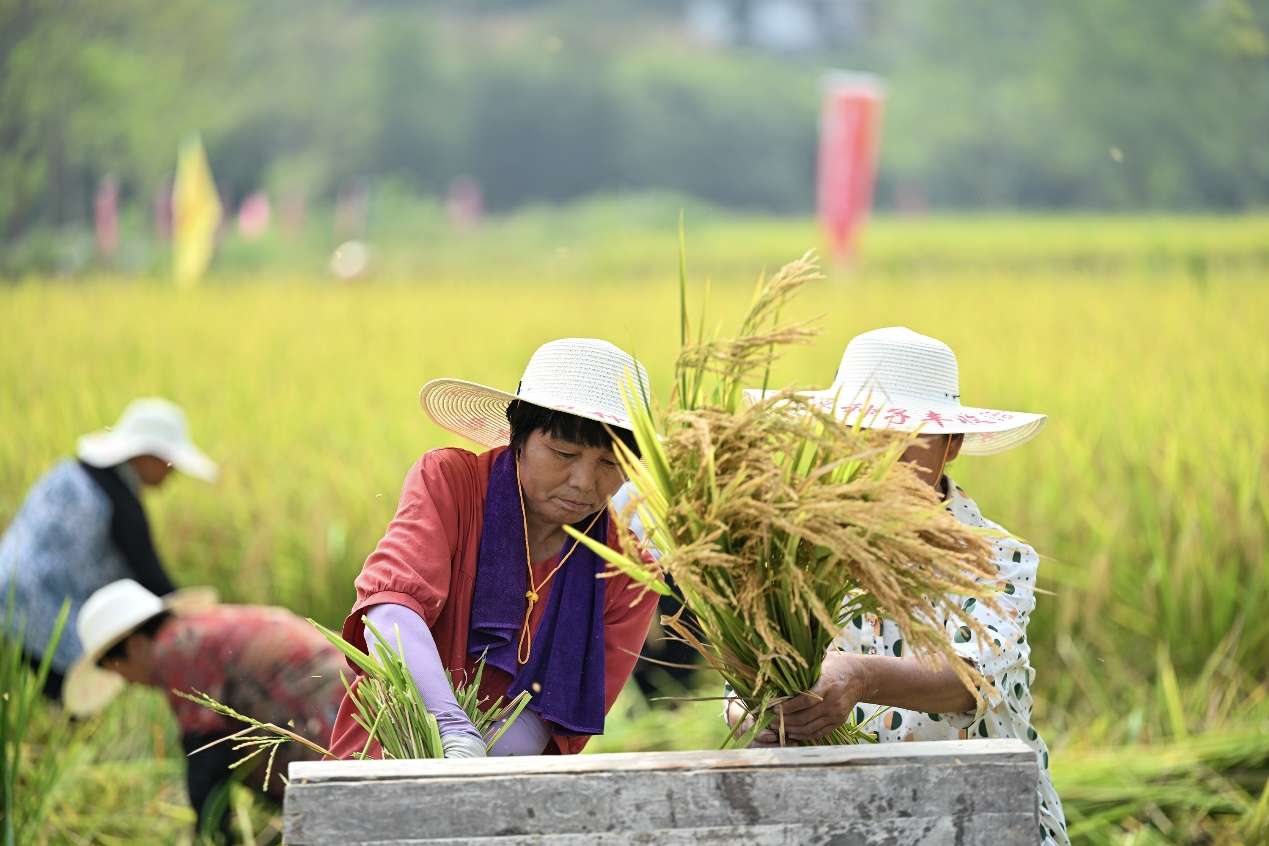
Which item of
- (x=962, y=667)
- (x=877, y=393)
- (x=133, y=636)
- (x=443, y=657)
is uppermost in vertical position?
(x=877, y=393)

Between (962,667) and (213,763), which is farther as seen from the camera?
(213,763)

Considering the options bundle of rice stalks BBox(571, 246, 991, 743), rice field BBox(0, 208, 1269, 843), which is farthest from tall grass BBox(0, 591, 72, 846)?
bundle of rice stalks BBox(571, 246, 991, 743)

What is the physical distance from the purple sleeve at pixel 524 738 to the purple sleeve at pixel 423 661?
159 mm

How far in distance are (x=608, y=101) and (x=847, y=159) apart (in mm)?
4481

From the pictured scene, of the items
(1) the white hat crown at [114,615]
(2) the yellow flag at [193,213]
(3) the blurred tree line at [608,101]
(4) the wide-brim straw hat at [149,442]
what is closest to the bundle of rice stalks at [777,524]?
(1) the white hat crown at [114,615]

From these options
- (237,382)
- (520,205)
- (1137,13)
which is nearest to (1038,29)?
(1137,13)

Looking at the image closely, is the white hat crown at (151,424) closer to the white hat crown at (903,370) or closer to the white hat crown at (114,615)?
the white hat crown at (114,615)

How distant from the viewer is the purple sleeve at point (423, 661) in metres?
1.66

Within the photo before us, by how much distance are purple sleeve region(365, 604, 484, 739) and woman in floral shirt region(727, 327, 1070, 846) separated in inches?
13.4

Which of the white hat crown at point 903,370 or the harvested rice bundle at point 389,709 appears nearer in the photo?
the harvested rice bundle at point 389,709

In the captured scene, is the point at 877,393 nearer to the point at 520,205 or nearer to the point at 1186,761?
the point at 1186,761

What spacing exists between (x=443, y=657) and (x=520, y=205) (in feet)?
34.3

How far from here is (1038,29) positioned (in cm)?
928

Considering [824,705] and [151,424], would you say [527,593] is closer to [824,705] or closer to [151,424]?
[824,705]
